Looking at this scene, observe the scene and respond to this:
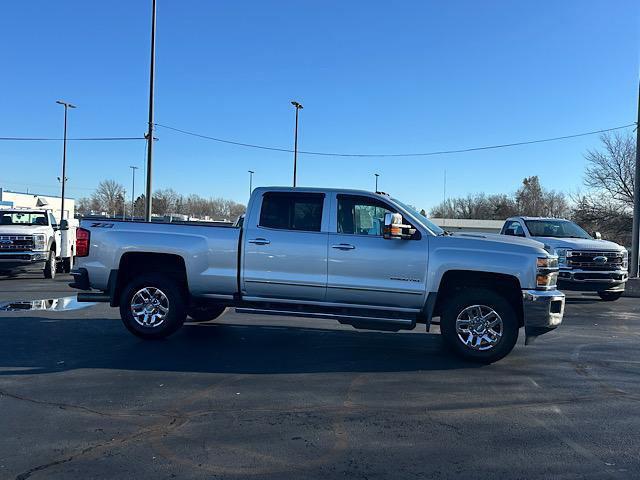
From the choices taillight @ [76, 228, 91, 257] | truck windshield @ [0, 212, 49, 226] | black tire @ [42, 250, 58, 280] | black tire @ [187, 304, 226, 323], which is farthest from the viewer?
truck windshield @ [0, 212, 49, 226]

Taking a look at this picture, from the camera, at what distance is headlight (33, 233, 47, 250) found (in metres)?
16.7

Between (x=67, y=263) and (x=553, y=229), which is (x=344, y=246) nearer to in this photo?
(x=553, y=229)

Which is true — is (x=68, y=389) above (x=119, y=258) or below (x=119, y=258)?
below

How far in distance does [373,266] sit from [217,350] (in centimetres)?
239

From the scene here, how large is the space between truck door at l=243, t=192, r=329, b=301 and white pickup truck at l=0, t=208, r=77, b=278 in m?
10.8

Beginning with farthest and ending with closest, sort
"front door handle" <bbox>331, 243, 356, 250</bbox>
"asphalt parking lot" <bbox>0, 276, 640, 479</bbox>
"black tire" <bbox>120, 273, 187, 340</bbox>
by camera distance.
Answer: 1. "black tire" <bbox>120, 273, 187, 340</bbox>
2. "front door handle" <bbox>331, 243, 356, 250</bbox>
3. "asphalt parking lot" <bbox>0, 276, 640, 479</bbox>

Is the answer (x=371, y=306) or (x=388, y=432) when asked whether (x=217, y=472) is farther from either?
(x=371, y=306)

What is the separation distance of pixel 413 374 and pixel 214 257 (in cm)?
315

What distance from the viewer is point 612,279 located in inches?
528

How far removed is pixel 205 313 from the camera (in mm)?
9719

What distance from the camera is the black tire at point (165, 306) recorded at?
813 cm

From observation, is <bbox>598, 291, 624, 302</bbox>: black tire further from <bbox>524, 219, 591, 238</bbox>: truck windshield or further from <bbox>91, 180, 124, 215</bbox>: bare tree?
<bbox>91, 180, 124, 215</bbox>: bare tree

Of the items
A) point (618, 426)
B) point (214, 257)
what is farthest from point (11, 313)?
point (618, 426)

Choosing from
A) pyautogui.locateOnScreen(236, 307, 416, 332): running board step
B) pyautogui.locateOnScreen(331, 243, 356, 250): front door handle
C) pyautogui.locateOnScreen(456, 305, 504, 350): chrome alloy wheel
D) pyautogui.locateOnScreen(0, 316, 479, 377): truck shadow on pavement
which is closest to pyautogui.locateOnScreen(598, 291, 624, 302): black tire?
pyautogui.locateOnScreen(0, 316, 479, 377): truck shadow on pavement
